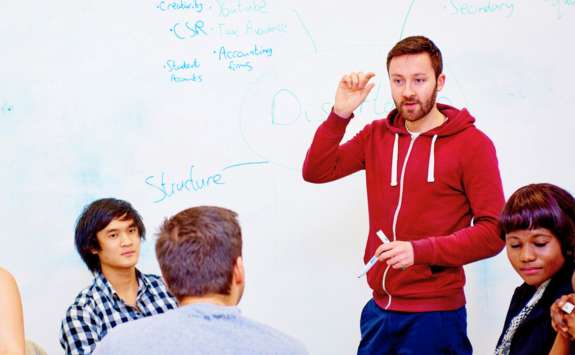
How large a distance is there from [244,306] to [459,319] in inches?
31.8

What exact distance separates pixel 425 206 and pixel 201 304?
89cm

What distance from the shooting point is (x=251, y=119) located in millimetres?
2586

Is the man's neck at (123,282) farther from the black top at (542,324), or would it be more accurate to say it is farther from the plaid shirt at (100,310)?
the black top at (542,324)

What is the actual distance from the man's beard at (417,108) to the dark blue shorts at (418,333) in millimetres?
507

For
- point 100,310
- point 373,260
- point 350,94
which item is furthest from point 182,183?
point 373,260

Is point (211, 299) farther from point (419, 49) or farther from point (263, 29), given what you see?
point (263, 29)

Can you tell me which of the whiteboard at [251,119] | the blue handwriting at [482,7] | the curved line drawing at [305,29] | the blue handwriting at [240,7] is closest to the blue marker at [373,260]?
the whiteboard at [251,119]

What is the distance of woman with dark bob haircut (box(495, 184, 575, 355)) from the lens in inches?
70.3

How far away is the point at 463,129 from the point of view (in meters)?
2.06

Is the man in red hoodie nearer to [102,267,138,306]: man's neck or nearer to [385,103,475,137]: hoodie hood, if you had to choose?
[385,103,475,137]: hoodie hood

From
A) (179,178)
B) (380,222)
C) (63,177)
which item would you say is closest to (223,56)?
(179,178)

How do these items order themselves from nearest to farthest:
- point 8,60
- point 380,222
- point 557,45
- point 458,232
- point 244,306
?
1. point 458,232
2. point 380,222
3. point 8,60
4. point 244,306
5. point 557,45

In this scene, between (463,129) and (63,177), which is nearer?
(463,129)

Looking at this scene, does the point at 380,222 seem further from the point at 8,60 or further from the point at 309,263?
the point at 8,60
